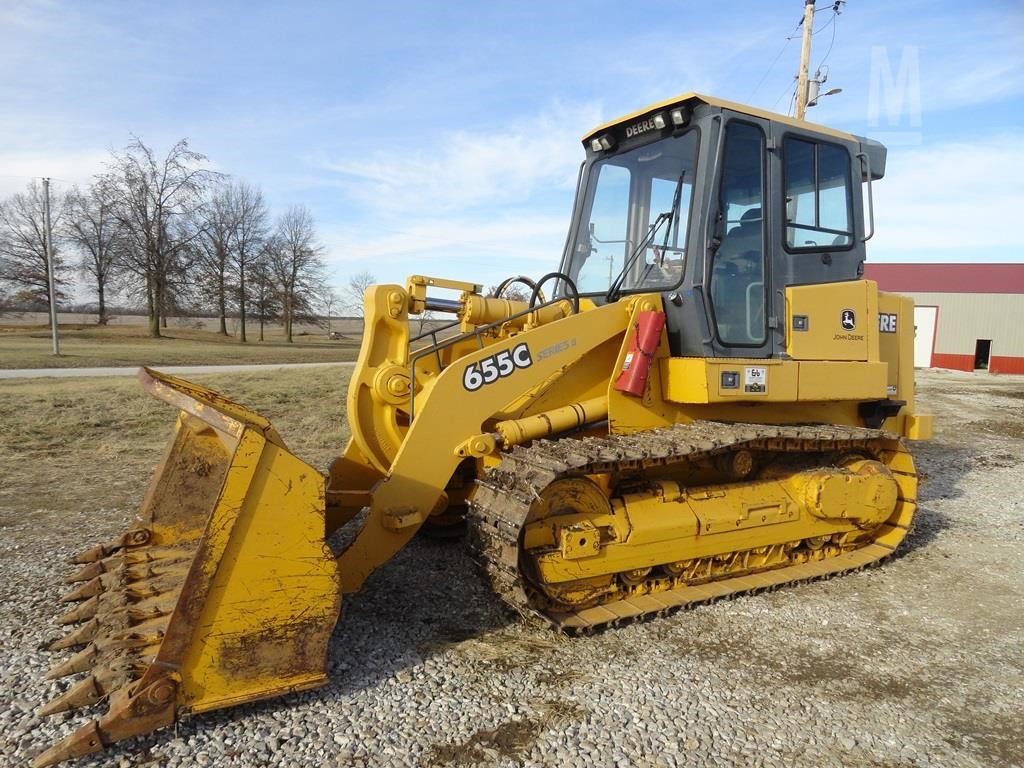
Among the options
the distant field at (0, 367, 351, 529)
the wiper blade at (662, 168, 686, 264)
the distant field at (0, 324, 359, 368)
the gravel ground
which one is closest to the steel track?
the gravel ground

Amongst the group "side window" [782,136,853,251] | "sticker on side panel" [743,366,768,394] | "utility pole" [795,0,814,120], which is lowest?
"sticker on side panel" [743,366,768,394]

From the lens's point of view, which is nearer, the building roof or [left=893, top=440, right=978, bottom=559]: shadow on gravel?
[left=893, top=440, right=978, bottom=559]: shadow on gravel

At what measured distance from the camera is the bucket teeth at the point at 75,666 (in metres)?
3.40

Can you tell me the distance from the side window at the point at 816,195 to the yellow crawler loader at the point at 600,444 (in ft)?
0.07

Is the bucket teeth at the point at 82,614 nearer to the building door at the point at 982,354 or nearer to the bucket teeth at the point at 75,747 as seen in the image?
the bucket teeth at the point at 75,747

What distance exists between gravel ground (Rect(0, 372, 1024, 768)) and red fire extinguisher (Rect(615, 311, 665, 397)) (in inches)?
60.7

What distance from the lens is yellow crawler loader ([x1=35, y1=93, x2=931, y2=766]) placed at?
337cm

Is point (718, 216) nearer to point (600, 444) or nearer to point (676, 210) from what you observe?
point (676, 210)

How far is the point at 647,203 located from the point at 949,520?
4719mm

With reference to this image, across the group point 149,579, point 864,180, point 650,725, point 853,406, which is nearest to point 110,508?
point 149,579

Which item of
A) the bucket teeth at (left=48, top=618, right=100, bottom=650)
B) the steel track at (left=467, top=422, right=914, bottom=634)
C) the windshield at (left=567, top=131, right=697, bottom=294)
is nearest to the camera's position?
the bucket teeth at (left=48, top=618, right=100, bottom=650)

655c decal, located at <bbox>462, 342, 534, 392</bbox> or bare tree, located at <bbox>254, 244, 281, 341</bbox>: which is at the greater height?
bare tree, located at <bbox>254, 244, 281, 341</bbox>

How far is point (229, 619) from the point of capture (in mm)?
3225

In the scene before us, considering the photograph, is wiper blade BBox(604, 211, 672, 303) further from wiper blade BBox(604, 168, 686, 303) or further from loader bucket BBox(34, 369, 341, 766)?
loader bucket BBox(34, 369, 341, 766)
